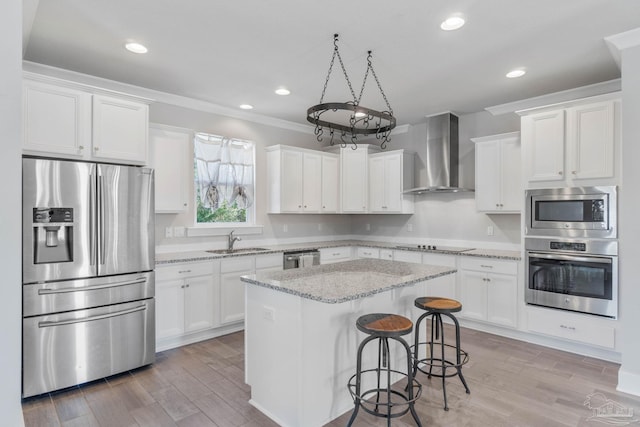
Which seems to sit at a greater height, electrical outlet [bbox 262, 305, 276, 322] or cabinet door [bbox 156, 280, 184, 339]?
electrical outlet [bbox 262, 305, 276, 322]

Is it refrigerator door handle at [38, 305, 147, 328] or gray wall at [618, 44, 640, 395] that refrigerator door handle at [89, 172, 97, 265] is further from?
gray wall at [618, 44, 640, 395]

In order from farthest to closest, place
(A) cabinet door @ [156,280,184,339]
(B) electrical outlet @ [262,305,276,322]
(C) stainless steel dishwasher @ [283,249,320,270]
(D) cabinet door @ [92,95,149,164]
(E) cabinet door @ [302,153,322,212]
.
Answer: (E) cabinet door @ [302,153,322,212] < (C) stainless steel dishwasher @ [283,249,320,270] < (A) cabinet door @ [156,280,184,339] < (D) cabinet door @ [92,95,149,164] < (B) electrical outlet @ [262,305,276,322]

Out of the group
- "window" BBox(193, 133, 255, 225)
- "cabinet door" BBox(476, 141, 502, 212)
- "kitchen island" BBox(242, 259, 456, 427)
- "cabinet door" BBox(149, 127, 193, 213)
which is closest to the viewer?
"kitchen island" BBox(242, 259, 456, 427)

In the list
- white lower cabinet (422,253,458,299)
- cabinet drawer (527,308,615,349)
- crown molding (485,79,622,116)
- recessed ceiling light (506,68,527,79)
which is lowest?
cabinet drawer (527,308,615,349)

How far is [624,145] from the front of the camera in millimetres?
2744

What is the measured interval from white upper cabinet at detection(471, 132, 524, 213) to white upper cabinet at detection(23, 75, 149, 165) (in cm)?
379

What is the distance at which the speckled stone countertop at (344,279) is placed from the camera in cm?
211

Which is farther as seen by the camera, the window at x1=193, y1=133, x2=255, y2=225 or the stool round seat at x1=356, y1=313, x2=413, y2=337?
the window at x1=193, y1=133, x2=255, y2=225

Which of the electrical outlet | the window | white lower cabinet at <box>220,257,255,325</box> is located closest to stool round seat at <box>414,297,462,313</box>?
the electrical outlet

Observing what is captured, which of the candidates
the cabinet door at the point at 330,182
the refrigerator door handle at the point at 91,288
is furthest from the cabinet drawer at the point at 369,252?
the refrigerator door handle at the point at 91,288

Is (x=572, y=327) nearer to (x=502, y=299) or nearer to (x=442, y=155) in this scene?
(x=502, y=299)

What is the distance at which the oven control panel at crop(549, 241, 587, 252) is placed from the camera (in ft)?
11.1

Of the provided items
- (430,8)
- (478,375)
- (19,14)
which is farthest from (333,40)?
(478,375)

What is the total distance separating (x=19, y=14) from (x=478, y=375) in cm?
375
